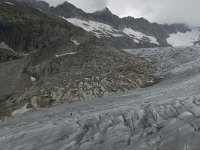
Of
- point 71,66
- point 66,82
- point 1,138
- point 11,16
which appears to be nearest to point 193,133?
point 1,138

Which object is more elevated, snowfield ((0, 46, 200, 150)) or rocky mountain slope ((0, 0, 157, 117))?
rocky mountain slope ((0, 0, 157, 117))

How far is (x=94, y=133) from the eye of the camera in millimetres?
23703

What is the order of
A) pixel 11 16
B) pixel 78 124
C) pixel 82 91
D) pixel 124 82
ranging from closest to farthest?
pixel 78 124 < pixel 82 91 < pixel 124 82 < pixel 11 16

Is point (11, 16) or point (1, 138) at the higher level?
point (11, 16)

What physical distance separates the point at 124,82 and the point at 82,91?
568 cm

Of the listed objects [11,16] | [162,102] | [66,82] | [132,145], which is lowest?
[132,145]

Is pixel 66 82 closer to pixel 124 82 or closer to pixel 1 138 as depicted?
pixel 124 82

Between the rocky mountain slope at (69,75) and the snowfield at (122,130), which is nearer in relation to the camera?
the snowfield at (122,130)

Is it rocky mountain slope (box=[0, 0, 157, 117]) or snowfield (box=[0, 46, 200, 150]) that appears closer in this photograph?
snowfield (box=[0, 46, 200, 150])

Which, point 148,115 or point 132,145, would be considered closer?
point 132,145

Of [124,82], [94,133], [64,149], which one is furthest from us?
[124,82]

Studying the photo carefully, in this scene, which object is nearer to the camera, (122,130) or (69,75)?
(122,130)

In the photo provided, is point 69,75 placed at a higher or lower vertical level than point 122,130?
higher

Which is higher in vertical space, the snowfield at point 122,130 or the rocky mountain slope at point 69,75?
the rocky mountain slope at point 69,75
